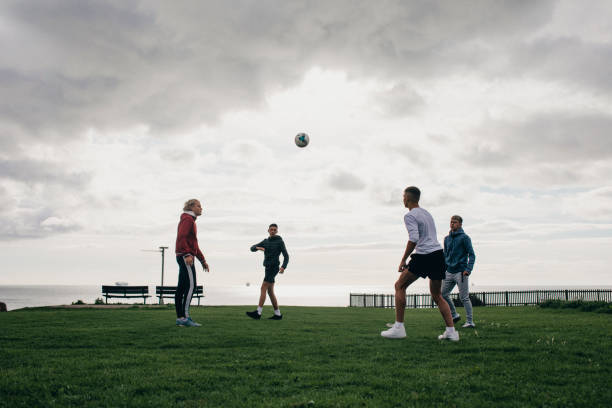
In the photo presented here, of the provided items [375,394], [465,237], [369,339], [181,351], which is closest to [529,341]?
[369,339]

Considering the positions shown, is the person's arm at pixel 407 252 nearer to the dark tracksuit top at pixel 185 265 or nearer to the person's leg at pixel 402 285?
the person's leg at pixel 402 285

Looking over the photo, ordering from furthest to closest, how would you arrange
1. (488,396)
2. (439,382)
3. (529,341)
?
(529,341) < (439,382) < (488,396)

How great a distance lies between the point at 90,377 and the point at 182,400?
1284mm

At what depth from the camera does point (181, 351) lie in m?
6.32

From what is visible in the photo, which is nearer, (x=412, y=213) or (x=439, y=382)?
(x=439, y=382)

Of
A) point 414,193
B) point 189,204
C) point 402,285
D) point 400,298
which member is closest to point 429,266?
point 402,285

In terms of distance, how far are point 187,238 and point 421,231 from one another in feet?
15.4

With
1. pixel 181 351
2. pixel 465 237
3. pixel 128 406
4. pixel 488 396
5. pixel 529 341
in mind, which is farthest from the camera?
pixel 465 237

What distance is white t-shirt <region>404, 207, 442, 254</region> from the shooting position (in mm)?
6929

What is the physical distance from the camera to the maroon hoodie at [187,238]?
9234mm

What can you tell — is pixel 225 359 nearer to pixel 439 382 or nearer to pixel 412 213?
pixel 439 382

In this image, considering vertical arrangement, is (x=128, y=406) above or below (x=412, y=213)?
below

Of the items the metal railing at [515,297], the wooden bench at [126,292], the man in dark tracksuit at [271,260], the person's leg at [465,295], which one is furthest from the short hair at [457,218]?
the wooden bench at [126,292]

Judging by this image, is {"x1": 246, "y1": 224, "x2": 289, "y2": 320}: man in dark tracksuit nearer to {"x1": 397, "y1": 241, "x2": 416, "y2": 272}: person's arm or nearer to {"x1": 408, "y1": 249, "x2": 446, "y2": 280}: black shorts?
Result: {"x1": 397, "y1": 241, "x2": 416, "y2": 272}: person's arm
